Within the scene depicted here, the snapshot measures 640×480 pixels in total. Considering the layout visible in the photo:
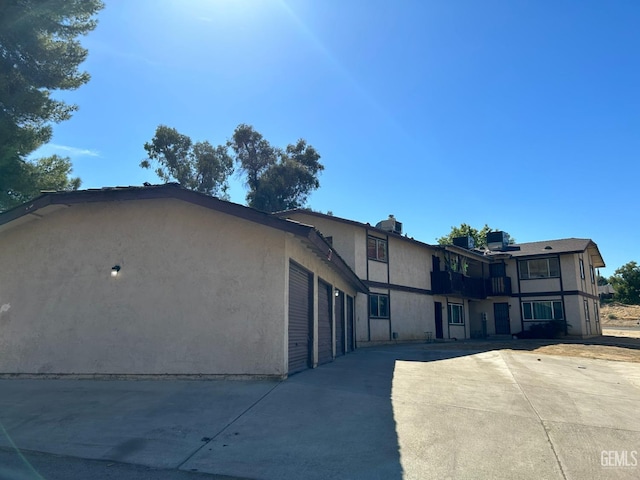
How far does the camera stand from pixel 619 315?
5591 centimetres

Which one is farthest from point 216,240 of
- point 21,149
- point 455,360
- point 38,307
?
point 21,149

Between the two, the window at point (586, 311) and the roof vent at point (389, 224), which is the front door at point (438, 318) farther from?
the window at point (586, 311)

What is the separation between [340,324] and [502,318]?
1928 cm

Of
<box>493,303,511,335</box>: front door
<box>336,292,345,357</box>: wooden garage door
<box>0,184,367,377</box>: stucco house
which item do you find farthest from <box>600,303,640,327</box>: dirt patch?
<box>0,184,367,377</box>: stucco house

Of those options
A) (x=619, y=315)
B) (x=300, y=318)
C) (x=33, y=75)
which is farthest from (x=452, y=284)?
(x=619, y=315)

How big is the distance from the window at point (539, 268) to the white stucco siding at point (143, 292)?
2666 centimetres

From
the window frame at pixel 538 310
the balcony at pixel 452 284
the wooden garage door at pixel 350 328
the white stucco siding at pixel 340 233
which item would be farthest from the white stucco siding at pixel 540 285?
the wooden garage door at pixel 350 328

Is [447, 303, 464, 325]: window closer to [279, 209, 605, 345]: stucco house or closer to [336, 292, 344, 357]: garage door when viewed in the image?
[279, 209, 605, 345]: stucco house

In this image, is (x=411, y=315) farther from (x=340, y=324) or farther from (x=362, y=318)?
(x=340, y=324)

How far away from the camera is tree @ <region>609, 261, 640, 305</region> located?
53.3m

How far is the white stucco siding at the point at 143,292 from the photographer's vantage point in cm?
903

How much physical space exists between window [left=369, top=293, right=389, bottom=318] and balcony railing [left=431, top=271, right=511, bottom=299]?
17.6ft

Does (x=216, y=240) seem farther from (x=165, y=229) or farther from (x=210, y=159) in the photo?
(x=210, y=159)

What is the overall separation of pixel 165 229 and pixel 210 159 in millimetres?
32141
